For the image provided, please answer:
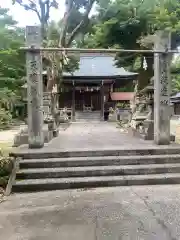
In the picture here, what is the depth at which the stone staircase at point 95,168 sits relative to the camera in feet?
18.1

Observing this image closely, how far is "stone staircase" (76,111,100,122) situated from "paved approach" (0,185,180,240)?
73.6ft

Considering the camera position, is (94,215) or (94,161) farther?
(94,161)

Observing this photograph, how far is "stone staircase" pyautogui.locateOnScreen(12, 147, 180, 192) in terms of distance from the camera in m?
5.52

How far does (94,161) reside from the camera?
628 cm

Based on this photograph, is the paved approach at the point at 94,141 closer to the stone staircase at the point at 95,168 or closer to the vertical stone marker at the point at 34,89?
the vertical stone marker at the point at 34,89

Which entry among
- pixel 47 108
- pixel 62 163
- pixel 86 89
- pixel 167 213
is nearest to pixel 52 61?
pixel 47 108

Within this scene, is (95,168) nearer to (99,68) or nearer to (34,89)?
(34,89)

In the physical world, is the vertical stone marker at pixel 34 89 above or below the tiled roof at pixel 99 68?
below

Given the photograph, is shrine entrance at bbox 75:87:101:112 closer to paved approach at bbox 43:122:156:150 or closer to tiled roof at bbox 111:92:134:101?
tiled roof at bbox 111:92:134:101

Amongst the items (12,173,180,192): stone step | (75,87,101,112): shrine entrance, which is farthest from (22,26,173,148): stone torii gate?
(75,87,101,112): shrine entrance

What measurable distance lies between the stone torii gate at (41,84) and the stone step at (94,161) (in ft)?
3.77

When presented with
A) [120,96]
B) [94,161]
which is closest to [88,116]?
[120,96]

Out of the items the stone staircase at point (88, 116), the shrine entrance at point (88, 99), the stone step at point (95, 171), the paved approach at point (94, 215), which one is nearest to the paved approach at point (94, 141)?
the stone step at point (95, 171)

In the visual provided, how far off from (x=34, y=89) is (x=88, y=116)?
20.7 meters
